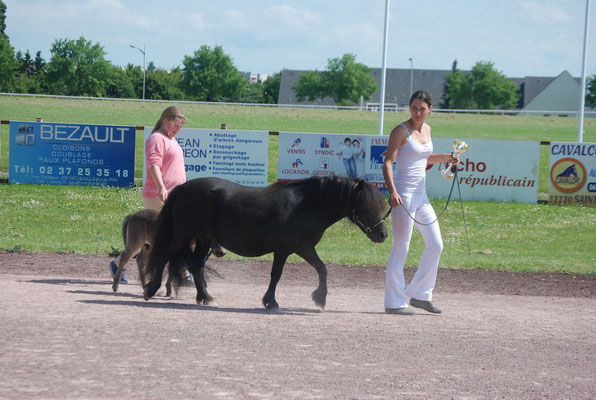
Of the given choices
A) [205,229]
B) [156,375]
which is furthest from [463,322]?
[156,375]

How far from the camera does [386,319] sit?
7.27 m

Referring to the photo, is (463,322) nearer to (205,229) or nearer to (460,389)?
(460,389)

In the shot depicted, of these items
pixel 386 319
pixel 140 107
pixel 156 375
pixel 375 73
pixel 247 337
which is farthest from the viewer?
pixel 375 73

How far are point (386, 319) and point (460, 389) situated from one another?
7.21 ft

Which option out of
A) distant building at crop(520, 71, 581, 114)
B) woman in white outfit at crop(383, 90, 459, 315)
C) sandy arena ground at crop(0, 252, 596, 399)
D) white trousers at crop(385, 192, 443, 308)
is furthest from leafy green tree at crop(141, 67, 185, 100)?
white trousers at crop(385, 192, 443, 308)

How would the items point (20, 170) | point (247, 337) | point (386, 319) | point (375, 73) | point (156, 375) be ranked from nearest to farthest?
point (156, 375), point (247, 337), point (386, 319), point (20, 170), point (375, 73)

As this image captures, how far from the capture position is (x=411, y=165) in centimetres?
743

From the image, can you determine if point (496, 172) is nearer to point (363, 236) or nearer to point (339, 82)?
point (363, 236)

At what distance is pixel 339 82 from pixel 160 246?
7595cm

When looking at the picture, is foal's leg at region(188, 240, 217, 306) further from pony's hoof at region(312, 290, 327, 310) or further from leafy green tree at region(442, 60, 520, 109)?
leafy green tree at region(442, 60, 520, 109)

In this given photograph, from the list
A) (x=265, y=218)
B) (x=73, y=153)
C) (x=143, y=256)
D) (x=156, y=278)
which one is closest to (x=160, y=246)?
(x=156, y=278)

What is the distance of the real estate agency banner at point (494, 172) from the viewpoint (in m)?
18.4

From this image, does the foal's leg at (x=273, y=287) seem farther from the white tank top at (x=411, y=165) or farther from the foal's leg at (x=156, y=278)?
the white tank top at (x=411, y=165)

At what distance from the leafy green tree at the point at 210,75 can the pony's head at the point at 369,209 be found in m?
60.0
